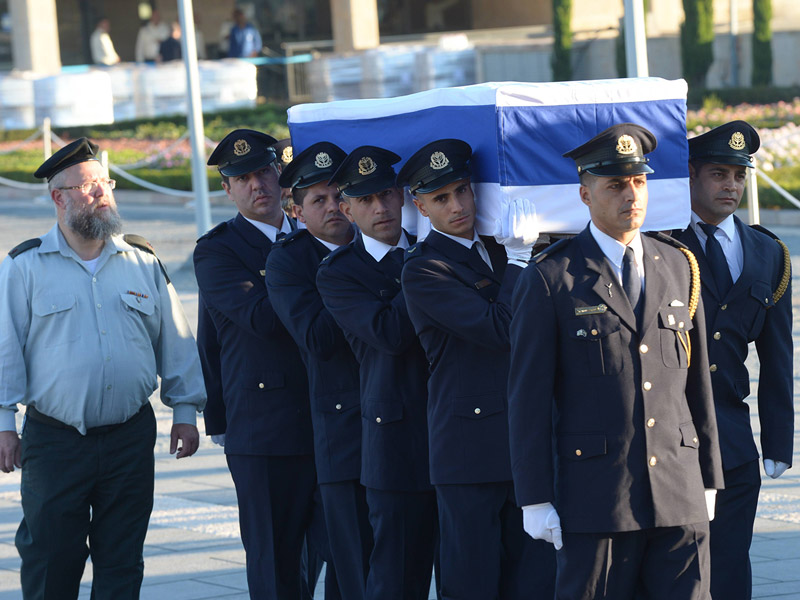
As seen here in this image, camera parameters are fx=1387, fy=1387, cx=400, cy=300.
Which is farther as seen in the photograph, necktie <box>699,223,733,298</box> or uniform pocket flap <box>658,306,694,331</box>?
necktie <box>699,223,733,298</box>

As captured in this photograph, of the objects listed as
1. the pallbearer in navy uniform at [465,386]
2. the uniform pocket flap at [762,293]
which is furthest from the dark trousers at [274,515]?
the uniform pocket flap at [762,293]

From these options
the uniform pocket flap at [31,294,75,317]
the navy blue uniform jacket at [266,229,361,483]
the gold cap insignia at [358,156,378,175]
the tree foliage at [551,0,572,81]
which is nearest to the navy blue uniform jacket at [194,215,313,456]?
the navy blue uniform jacket at [266,229,361,483]

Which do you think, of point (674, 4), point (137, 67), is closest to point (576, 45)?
point (674, 4)

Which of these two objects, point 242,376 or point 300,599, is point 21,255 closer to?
point 242,376

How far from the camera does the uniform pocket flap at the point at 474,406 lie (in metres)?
4.79

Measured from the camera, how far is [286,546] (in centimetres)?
571

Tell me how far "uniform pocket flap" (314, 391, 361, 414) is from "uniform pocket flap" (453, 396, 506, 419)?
619mm

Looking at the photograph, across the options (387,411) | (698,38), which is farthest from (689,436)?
(698,38)

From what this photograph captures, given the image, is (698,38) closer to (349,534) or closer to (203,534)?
(203,534)

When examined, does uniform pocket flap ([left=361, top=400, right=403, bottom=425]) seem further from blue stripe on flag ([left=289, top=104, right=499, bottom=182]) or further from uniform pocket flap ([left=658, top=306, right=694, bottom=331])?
uniform pocket flap ([left=658, top=306, right=694, bottom=331])

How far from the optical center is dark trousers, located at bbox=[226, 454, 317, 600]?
563cm

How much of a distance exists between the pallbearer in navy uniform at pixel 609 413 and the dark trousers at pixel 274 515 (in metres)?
1.75

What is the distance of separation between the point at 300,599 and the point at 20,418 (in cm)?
460

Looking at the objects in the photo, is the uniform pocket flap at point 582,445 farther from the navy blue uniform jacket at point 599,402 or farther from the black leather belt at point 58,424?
the black leather belt at point 58,424
